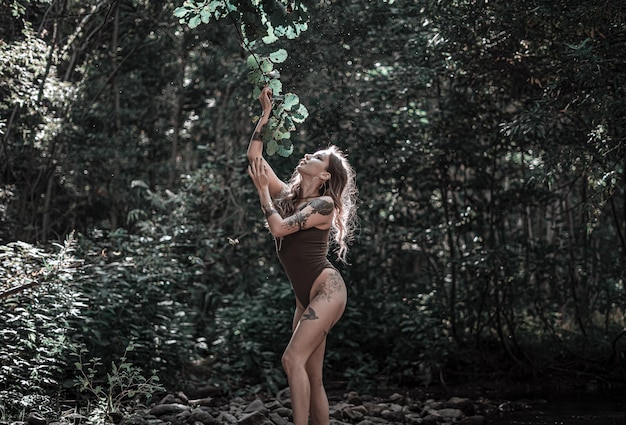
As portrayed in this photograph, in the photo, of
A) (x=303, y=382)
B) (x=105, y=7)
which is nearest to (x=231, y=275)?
(x=105, y=7)

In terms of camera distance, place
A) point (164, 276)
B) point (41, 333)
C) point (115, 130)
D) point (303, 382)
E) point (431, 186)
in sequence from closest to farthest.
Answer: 1. point (303, 382)
2. point (41, 333)
3. point (164, 276)
4. point (431, 186)
5. point (115, 130)

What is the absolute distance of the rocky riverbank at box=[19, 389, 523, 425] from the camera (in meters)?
4.97

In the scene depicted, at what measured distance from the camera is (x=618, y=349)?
8.02 m

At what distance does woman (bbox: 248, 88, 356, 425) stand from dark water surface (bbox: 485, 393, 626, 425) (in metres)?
2.70

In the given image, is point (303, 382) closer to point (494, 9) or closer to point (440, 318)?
point (494, 9)

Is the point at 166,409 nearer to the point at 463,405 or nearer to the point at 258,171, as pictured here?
the point at 258,171

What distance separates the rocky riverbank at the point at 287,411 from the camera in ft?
16.3

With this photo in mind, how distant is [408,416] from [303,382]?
256 centimetres

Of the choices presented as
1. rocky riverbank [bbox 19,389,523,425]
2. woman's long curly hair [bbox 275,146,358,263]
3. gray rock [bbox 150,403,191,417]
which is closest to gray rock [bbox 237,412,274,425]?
rocky riverbank [bbox 19,389,523,425]

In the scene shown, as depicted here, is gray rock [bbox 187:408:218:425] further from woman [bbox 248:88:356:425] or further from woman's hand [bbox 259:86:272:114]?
woman's hand [bbox 259:86:272:114]

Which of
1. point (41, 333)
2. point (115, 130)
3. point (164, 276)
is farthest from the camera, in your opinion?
point (115, 130)

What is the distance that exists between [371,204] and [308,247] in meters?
4.45

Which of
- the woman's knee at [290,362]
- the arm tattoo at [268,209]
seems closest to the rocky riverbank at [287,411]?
the woman's knee at [290,362]

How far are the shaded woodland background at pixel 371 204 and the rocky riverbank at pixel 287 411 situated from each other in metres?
0.60
